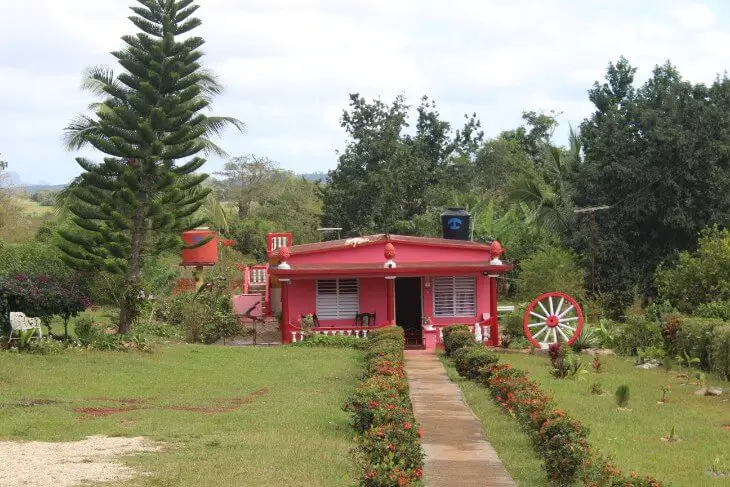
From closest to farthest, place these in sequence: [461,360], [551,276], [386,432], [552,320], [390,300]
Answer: [386,432]
[461,360]
[552,320]
[390,300]
[551,276]

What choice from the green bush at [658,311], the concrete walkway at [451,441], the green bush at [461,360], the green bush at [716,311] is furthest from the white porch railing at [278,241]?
the concrete walkway at [451,441]

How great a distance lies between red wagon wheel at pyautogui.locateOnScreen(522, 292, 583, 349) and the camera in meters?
24.6

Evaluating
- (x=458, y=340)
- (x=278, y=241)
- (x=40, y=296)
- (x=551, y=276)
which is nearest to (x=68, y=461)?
(x=40, y=296)

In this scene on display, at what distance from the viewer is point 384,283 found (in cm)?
2753

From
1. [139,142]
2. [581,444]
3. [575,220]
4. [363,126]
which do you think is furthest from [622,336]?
[363,126]

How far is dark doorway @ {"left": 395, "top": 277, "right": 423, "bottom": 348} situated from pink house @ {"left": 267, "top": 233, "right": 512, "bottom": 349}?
0.88 feet

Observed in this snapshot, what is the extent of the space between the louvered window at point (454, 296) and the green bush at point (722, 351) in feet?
27.5

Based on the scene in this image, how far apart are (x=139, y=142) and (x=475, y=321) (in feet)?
32.2

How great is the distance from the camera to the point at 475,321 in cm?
2730

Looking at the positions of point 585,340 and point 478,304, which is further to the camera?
point 478,304

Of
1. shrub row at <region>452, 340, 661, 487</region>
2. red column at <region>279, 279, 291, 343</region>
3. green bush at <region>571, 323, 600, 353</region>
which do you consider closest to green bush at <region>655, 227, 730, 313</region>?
green bush at <region>571, 323, 600, 353</region>

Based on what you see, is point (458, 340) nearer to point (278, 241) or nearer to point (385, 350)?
point (385, 350)

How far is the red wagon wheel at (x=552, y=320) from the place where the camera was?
2461 cm

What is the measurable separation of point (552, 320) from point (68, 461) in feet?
53.9
